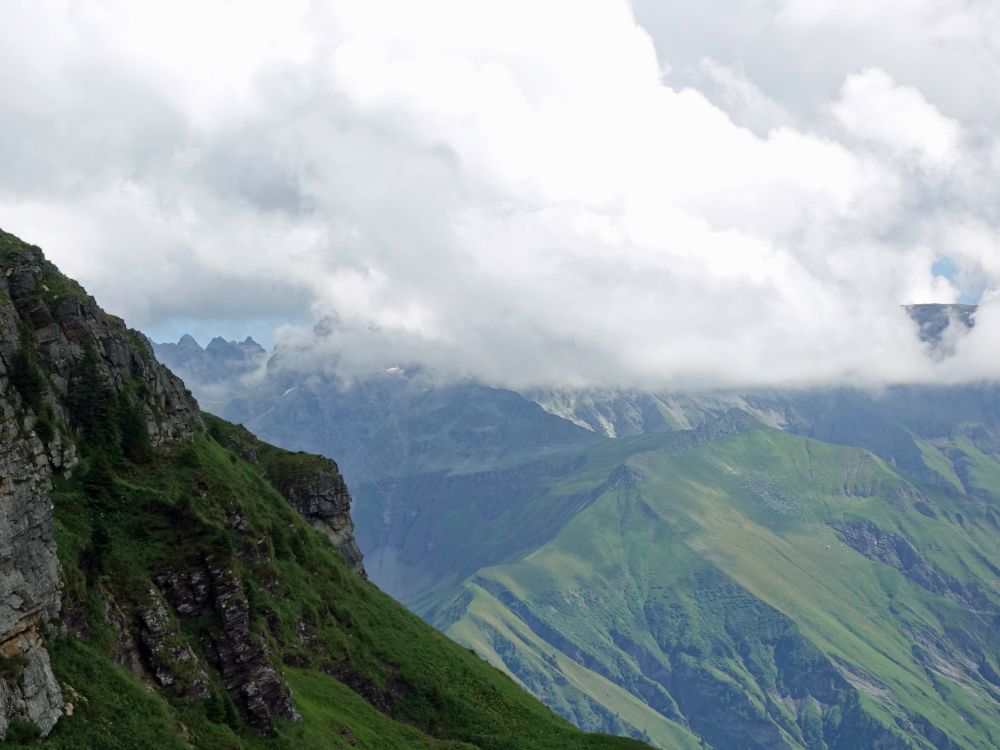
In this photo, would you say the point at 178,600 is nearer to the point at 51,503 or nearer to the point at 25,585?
the point at 51,503

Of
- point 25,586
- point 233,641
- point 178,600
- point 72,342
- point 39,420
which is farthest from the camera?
point 72,342

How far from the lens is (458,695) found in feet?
503

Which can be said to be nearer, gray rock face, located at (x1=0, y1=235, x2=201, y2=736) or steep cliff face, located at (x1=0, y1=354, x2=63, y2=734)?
steep cliff face, located at (x1=0, y1=354, x2=63, y2=734)

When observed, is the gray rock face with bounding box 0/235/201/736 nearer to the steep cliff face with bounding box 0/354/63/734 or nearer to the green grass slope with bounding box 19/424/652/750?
the steep cliff face with bounding box 0/354/63/734

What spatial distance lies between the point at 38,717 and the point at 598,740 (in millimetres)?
105844

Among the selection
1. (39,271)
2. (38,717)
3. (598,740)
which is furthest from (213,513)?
(598,740)

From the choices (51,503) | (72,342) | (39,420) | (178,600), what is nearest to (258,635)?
(178,600)

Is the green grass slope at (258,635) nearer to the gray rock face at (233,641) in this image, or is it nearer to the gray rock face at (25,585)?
the gray rock face at (233,641)

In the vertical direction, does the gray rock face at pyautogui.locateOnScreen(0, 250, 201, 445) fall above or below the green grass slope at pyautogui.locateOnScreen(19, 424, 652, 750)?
above

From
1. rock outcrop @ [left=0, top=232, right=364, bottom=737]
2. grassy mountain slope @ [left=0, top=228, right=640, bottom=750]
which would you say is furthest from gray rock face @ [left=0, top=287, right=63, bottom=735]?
grassy mountain slope @ [left=0, top=228, right=640, bottom=750]

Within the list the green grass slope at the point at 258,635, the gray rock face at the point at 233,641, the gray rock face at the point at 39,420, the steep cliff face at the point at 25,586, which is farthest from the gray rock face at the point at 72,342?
the steep cliff face at the point at 25,586

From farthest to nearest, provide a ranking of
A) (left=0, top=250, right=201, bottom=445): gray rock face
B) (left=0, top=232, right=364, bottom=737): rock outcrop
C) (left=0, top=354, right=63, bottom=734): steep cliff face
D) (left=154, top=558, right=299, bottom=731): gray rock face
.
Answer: (left=0, top=250, right=201, bottom=445): gray rock face
(left=154, top=558, right=299, bottom=731): gray rock face
(left=0, top=232, right=364, bottom=737): rock outcrop
(left=0, top=354, right=63, bottom=734): steep cliff face

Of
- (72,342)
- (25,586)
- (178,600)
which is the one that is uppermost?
(72,342)

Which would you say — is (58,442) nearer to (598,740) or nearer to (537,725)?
(537,725)
